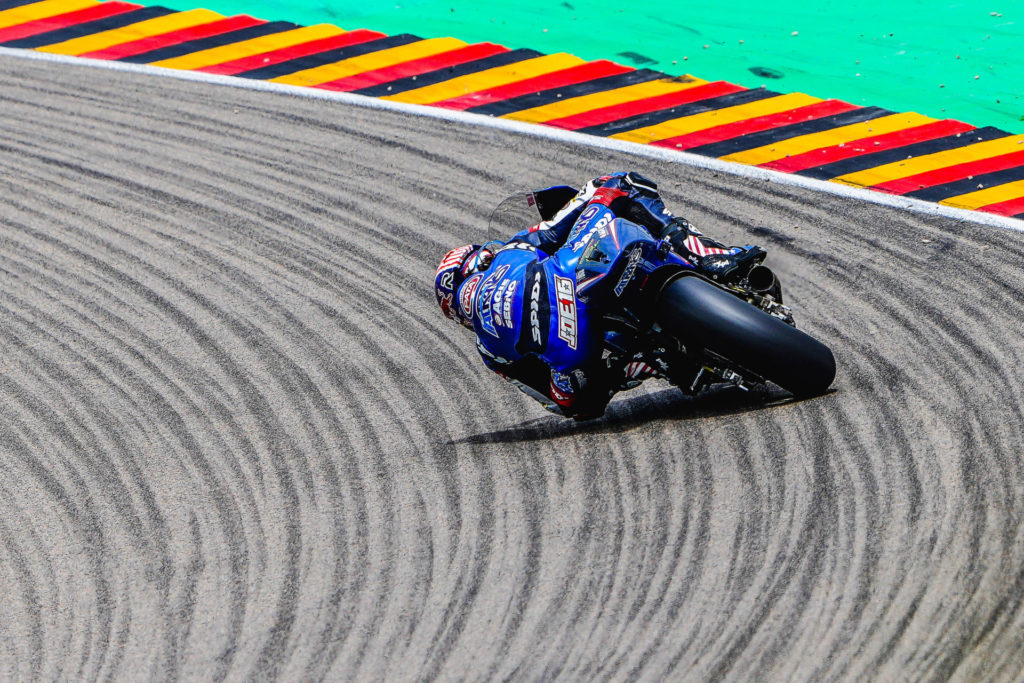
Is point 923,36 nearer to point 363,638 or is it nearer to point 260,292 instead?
point 260,292

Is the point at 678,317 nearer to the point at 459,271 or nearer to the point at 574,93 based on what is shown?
the point at 459,271

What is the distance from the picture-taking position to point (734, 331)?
24.7ft

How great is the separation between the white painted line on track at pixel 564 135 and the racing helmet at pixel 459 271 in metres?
4.18

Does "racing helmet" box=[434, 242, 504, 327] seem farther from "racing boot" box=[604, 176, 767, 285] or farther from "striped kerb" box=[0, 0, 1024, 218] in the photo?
"striped kerb" box=[0, 0, 1024, 218]

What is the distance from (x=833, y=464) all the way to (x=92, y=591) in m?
4.56

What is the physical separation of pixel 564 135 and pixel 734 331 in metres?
6.08

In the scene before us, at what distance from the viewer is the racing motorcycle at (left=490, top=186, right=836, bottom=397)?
762 cm

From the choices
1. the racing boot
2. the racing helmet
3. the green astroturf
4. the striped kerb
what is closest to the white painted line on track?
the striped kerb

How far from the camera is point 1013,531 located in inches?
276

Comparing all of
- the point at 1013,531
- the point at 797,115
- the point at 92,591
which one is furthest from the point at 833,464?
the point at 797,115

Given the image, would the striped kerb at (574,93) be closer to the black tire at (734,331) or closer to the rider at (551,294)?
the rider at (551,294)

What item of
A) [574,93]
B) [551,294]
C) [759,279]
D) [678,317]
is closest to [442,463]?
[551,294]

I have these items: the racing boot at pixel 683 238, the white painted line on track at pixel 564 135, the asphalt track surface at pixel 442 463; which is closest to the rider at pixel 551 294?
the racing boot at pixel 683 238

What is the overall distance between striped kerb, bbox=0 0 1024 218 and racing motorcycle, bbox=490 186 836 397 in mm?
4247
